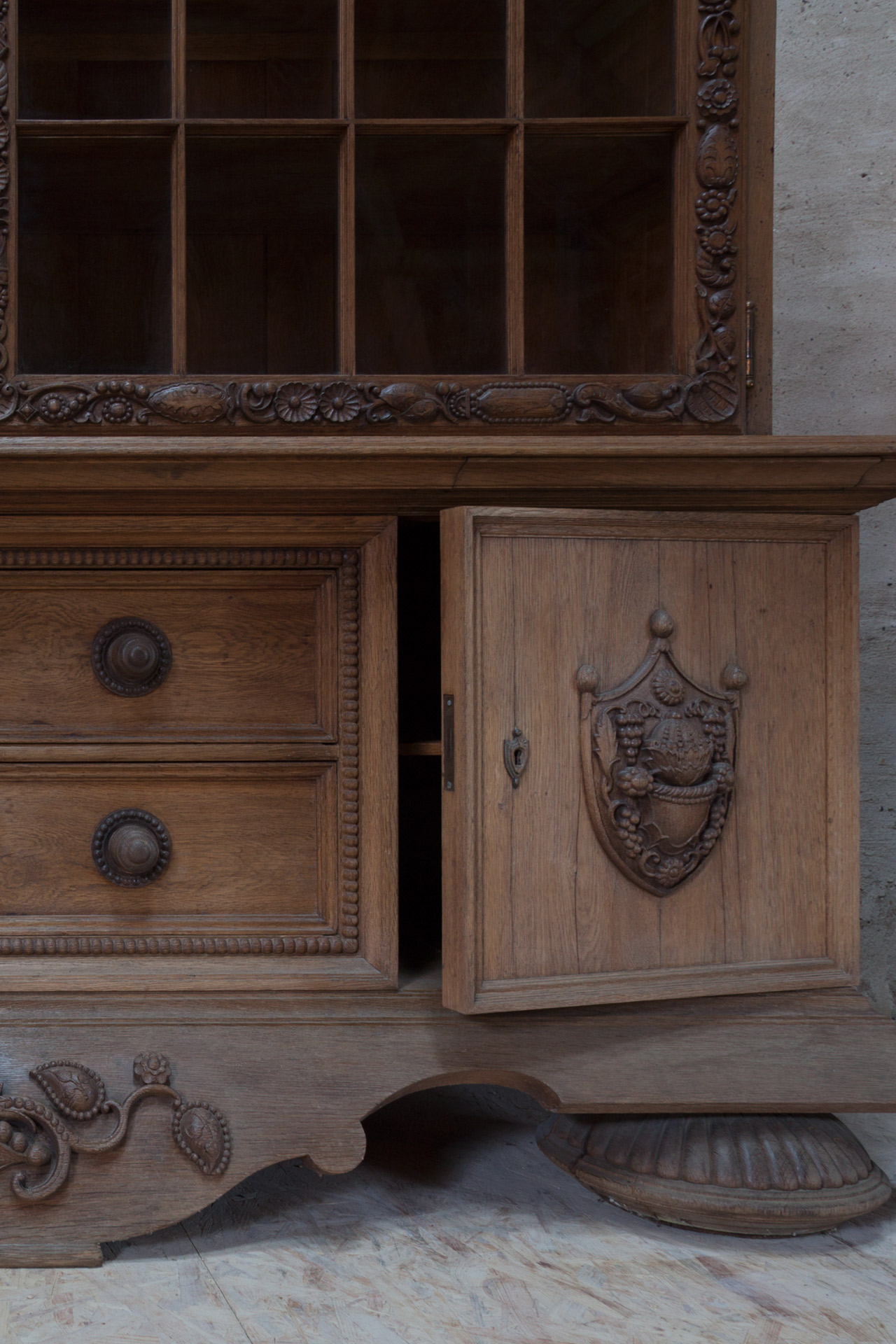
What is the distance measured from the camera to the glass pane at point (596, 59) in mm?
1298

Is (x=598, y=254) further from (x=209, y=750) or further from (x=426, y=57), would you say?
(x=209, y=750)

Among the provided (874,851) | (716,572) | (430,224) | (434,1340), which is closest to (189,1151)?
(434,1340)

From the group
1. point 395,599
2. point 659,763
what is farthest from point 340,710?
point 659,763

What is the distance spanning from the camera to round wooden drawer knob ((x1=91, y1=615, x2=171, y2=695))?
3.79 ft

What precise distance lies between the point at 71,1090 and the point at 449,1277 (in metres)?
0.42

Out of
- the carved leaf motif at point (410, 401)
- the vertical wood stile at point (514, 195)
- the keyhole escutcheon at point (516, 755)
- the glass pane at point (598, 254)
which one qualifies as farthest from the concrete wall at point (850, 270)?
the keyhole escutcheon at point (516, 755)

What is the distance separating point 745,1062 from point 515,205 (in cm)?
101

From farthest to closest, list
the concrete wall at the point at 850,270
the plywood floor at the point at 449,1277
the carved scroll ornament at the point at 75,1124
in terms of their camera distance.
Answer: the concrete wall at the point at 850,270 → the carved scroll ornament at the point at 75,1124 → the plywood floor at the point at 449,1277

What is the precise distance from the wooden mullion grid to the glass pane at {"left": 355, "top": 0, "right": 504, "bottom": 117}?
49mm

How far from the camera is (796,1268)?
1099mm

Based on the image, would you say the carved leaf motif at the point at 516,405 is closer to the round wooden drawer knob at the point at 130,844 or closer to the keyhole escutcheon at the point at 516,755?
the keyhole escutcheon at the point at 516,755

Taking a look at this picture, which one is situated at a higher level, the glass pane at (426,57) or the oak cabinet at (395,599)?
the glass pane at (426,57)

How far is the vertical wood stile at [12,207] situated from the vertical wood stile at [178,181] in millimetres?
179

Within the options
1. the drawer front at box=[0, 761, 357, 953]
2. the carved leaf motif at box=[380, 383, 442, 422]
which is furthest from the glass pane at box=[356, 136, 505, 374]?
the drawer front at box=[0, 761, 357, 953]
